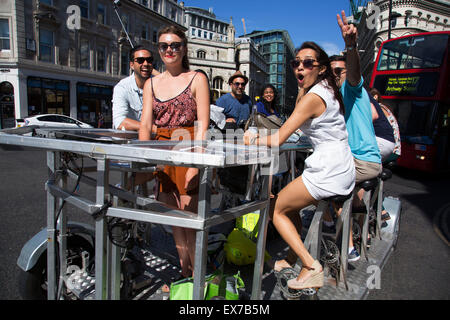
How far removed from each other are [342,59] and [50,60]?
25605mm

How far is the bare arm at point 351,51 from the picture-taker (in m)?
2.52

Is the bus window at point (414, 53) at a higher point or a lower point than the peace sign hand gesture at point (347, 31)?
higher

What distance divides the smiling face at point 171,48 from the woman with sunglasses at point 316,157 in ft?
3.22

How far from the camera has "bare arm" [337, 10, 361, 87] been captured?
8.25ft

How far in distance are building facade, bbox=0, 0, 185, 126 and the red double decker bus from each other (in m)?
23.1

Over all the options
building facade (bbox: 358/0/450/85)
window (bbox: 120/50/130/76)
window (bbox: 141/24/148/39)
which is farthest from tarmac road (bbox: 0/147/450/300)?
building facade (bbox: 358/0/450/85)

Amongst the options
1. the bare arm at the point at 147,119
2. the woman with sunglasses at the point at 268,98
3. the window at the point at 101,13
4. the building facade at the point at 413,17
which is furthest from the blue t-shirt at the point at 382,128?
the building facade at the point at 413,17

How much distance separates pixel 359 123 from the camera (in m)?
2.95

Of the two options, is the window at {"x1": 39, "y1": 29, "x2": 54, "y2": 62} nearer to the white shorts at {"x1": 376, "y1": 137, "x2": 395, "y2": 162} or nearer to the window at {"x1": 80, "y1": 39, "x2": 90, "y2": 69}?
the window at {"x1": 80, "y1": 39, "x2": 90, "y2": 69}

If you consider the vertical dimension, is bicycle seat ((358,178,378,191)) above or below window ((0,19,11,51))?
below

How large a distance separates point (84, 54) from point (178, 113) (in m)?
27.7

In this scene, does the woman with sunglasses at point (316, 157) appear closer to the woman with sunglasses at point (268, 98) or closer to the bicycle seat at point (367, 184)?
the bicycle seat at point (367, 184)

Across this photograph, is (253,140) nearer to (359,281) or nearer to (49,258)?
(49,258)
